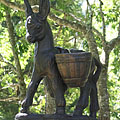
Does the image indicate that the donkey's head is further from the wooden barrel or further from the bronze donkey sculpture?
the wooden barrel

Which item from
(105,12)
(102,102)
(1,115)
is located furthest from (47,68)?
(1,115)

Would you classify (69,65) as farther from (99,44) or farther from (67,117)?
(99,44)

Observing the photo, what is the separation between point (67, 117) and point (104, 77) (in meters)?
4.04

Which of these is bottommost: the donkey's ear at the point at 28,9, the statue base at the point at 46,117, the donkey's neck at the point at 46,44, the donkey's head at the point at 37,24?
the statue base at the point at 46,117

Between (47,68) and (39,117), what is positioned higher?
(47,68)

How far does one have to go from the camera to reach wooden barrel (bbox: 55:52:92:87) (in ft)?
8.07

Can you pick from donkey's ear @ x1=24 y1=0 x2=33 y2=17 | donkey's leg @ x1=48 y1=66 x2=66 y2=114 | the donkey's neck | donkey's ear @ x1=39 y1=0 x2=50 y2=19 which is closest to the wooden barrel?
donkey's leg @ x1=48 y1=66 x2=66 y2=114

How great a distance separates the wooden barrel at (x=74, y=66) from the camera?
2.46 metres

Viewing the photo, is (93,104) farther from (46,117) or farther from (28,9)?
(28,9)

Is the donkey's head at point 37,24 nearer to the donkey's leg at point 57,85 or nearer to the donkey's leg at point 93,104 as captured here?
the donkey's leg at point 57,85

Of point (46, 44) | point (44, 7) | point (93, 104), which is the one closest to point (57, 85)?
point (46, 44)

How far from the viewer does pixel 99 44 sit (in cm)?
821

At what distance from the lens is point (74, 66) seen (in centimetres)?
247

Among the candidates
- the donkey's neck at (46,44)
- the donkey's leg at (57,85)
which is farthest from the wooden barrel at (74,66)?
the donkey's neck at (46,44)
